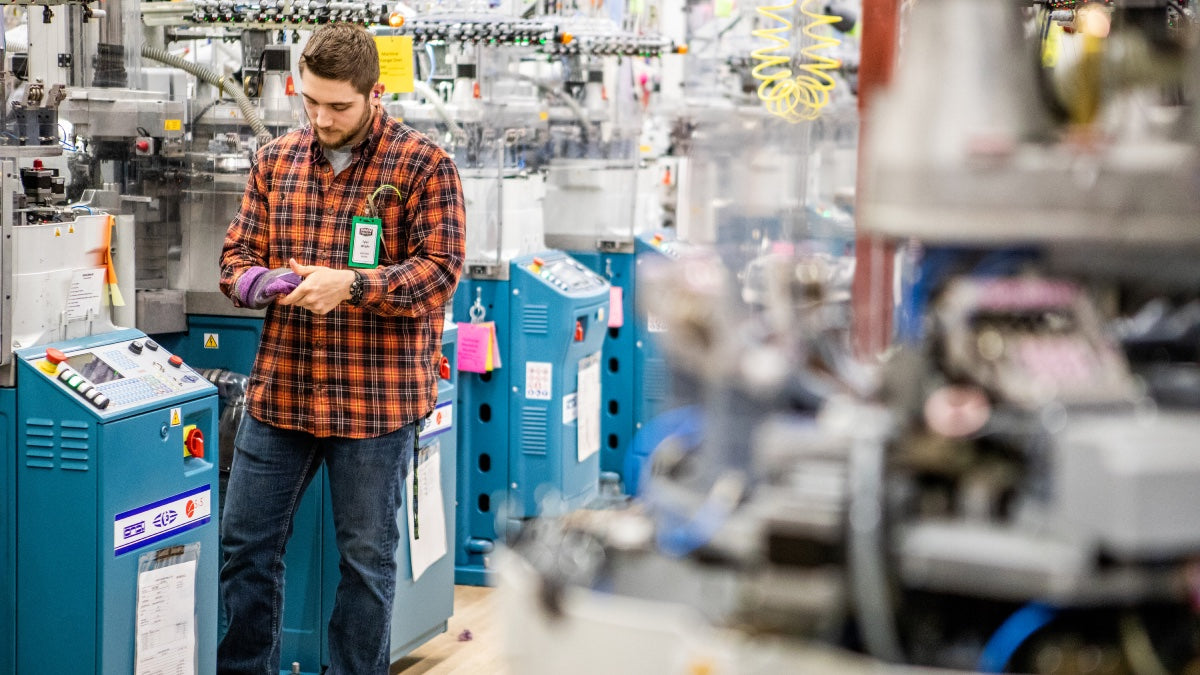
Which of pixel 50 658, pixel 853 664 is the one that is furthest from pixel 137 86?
pixel 853 664

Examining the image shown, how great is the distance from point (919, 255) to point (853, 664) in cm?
44

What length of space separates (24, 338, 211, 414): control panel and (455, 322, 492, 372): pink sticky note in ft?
6.29

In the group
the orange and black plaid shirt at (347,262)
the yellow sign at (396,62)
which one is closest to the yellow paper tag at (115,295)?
the orange and black plaid shirt at (347,262)

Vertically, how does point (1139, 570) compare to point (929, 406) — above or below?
below

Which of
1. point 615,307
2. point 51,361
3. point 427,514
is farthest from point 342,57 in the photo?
point 615,307

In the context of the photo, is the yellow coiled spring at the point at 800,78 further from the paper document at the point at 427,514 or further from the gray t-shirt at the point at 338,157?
the paper document at the point at 427,514

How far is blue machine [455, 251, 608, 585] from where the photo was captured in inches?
219

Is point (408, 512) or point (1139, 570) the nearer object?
point (1139, 570)

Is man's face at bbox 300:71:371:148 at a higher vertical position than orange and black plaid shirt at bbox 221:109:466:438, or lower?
higher

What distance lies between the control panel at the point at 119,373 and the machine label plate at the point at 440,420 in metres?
0.91

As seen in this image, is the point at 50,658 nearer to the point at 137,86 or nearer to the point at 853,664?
the point at 137,86

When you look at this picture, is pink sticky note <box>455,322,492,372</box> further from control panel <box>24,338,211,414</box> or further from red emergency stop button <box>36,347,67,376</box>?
red emergency stop button <box>36,347,67,376</box>

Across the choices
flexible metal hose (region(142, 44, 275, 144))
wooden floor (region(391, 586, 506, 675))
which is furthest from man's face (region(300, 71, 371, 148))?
wooden floor (region(391, 586, 506, 675))

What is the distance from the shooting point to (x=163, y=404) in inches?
131
